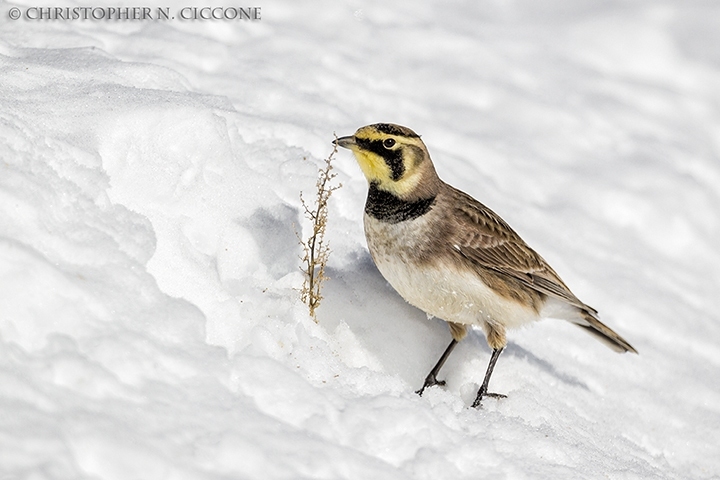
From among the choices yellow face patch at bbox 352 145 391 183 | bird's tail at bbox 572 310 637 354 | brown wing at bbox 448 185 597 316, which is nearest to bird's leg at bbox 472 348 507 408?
brown wing at bbox 448 185 597 316

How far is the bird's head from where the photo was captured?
187 inches

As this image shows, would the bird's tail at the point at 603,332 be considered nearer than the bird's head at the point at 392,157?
No

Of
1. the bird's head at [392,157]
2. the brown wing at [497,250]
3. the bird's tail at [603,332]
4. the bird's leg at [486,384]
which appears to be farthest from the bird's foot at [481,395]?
the bird's head at [392,157]

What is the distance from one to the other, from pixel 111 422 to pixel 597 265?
4.71 m

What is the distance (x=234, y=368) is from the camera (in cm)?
366

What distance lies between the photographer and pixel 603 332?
5.66m

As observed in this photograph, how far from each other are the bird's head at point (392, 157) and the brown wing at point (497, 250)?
0.32 m

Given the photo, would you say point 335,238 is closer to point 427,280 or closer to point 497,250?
point 427,280

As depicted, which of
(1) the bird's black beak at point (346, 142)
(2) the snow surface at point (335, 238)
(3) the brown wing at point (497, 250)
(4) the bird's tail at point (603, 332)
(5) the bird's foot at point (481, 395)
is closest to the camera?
(2) the snow surface at point (335, 238)

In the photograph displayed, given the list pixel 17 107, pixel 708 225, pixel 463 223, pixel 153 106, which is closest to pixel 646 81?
pixel 708 225

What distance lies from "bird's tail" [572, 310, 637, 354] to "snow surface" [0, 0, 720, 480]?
273mm

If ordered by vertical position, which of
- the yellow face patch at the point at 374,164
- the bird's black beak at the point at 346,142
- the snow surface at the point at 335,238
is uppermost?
the bird's black beak at the point at 346,142

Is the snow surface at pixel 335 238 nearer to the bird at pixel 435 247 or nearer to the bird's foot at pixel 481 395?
the bird's foot at pixel 481 395

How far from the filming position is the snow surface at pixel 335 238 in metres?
3.36
